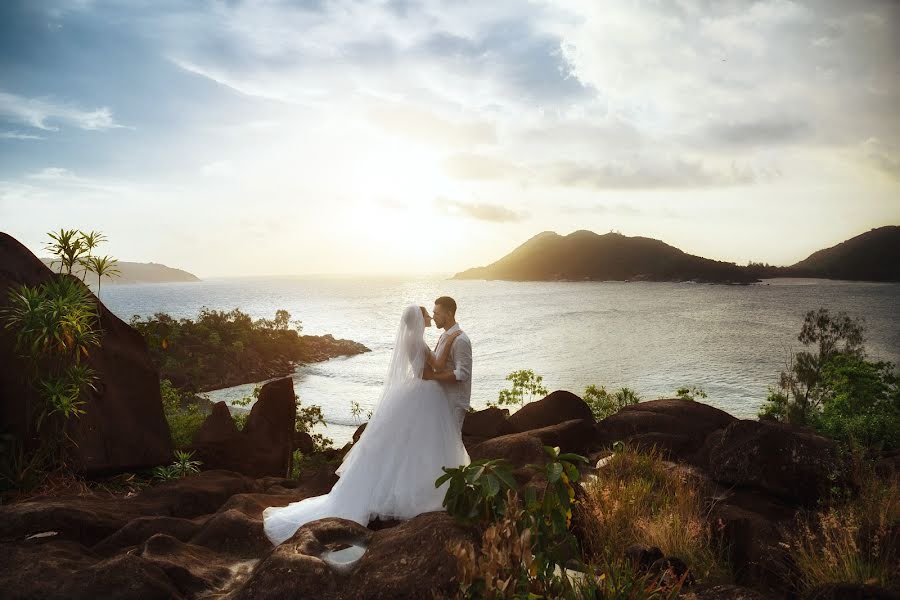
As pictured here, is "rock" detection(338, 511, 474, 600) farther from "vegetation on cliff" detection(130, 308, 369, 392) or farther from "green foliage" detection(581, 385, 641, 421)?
"vegetation on cliff" detection(130, 308, 369, 392)

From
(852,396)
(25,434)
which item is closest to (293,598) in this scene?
(25,434)

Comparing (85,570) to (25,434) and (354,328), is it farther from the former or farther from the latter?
(354,328)

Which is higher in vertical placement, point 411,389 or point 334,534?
point 411,389

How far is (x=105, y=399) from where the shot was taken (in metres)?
9.63

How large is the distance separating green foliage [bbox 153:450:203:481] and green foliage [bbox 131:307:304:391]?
25.3m

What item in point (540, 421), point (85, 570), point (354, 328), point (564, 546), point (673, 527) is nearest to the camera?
point (564, 546)

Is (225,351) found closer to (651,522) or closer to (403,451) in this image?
(403,451)

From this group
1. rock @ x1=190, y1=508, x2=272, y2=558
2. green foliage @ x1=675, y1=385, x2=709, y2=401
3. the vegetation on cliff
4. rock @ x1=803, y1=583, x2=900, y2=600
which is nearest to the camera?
rock @ x1=803, y1=583, x2=900, y2=600

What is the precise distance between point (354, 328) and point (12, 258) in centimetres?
8380

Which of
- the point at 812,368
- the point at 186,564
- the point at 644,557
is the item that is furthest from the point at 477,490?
the point at 812,368

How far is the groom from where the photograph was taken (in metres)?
7.50

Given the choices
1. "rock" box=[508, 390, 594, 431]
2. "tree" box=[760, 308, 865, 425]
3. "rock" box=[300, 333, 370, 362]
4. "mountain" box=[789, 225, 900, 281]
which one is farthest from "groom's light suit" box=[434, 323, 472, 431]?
"mountain" box=[789, 225, 900, 281]

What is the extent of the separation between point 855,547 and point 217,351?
4304 cm

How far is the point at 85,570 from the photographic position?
15.2 ft
